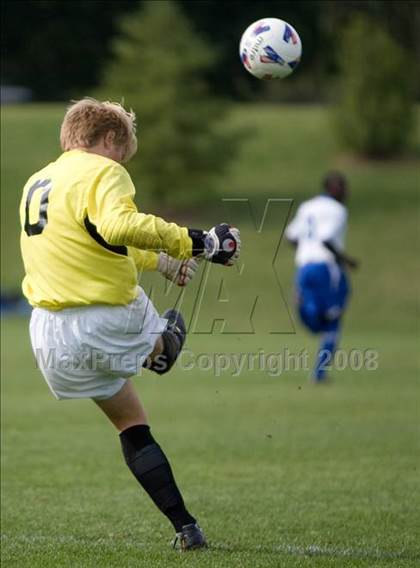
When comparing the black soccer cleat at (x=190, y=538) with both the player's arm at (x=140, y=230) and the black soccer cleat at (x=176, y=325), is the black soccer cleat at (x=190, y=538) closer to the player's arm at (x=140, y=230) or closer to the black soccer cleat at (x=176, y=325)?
the black soccer cleat at (x=176, y=325)

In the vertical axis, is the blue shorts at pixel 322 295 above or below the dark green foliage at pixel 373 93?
above

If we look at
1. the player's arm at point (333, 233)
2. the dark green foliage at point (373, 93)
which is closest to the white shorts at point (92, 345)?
the player's arm at point (333, 233)

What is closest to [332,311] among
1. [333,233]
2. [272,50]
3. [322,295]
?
[322,295]

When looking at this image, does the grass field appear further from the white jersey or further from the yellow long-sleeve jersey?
the white jersey

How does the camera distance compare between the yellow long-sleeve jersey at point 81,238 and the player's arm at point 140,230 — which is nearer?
the player's arm at point 140,230

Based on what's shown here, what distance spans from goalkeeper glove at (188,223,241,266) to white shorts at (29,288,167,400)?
42 cm

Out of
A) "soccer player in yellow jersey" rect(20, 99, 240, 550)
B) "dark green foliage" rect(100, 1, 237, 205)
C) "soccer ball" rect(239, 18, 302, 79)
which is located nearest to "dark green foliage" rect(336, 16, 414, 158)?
"dark green foliage" rect(100, 1, 237, 205)

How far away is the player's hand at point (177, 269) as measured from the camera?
5617 mm

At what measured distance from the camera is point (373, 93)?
34.3 meters

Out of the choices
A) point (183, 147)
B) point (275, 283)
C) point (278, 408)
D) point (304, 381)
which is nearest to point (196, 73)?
point (183, 147)

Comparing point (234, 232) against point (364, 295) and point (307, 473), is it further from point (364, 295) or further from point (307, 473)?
point (364, 295)

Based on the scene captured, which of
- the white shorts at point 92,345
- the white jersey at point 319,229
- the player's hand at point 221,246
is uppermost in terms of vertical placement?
the player's hand at point 221,246

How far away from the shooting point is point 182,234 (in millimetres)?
5246

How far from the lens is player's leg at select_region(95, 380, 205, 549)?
5.59m
